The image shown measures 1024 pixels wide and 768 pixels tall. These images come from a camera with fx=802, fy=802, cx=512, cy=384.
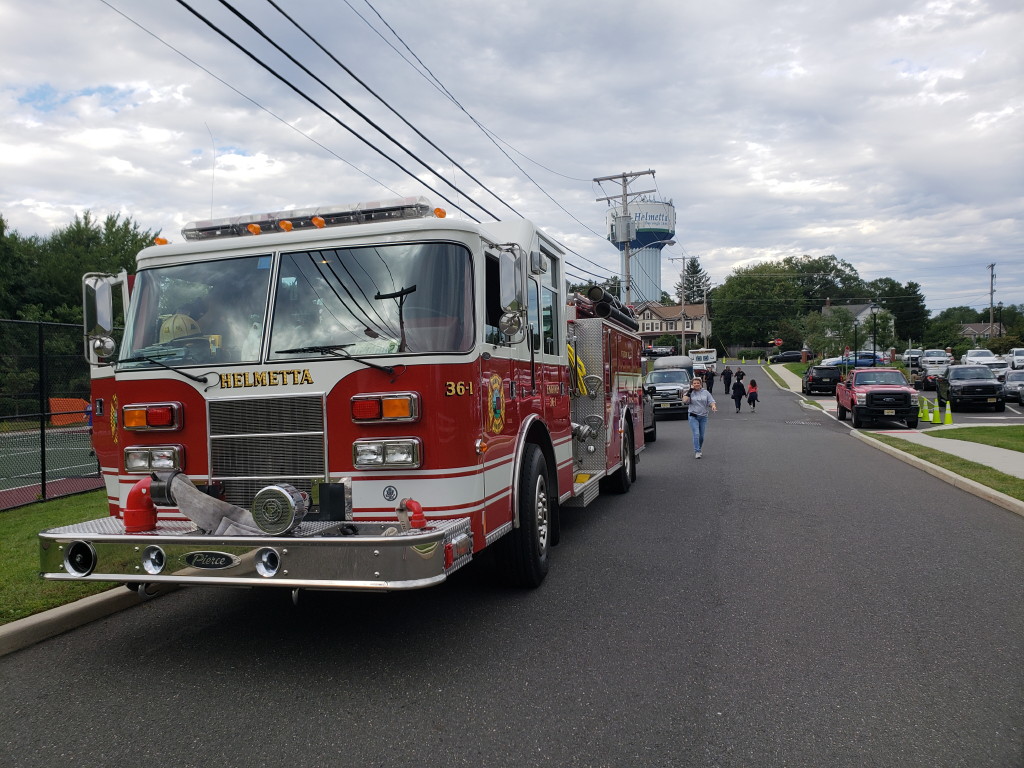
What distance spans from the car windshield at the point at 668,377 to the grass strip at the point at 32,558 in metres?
19.7

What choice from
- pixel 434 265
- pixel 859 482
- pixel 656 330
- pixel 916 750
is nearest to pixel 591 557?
pixel 434 265

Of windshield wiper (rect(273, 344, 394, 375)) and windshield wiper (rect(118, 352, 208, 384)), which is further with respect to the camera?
windshield wiper (rect(118, 352, 208, 384))

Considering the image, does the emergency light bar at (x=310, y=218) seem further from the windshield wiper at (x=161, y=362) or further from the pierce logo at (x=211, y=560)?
the pierce logo at (x=211, y=560)

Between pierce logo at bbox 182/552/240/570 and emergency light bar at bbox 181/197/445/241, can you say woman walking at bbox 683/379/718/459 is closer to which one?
emergency light bar at bbox 181/197/445/241

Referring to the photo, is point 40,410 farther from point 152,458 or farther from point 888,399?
point 888,399

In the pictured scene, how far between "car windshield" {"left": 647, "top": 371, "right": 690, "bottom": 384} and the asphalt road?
19.5 m

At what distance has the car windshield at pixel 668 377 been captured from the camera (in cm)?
2720

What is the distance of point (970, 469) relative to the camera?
1238 centimetres

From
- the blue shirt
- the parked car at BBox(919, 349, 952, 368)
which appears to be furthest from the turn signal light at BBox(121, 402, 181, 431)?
the parked car at BBox(919, 349, 952, 368)

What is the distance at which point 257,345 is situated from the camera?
5160mm

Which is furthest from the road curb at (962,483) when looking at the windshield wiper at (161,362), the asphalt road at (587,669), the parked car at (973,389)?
the parked car at (973,389)

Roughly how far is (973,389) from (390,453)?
2941 cm

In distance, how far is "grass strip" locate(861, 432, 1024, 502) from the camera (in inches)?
409

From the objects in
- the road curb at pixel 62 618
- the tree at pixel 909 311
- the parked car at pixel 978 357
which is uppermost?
the tree at pixel 909 311
